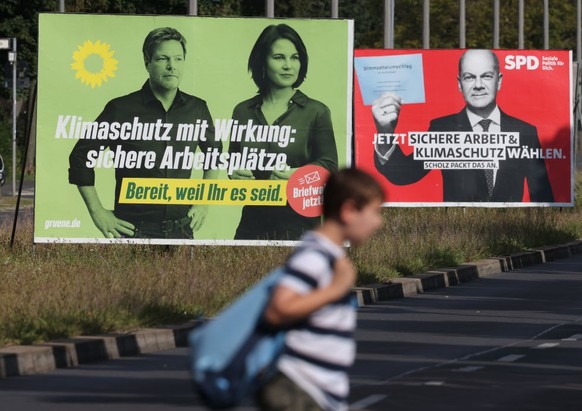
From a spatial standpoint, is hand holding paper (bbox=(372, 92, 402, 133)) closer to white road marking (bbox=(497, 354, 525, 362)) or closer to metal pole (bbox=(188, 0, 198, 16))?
metal pole (bbox=(188, 0, 198, 16))

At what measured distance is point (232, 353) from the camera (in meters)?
5.49

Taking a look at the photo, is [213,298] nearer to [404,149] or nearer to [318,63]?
[318,63]

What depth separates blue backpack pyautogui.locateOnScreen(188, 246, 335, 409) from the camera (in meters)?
5.48

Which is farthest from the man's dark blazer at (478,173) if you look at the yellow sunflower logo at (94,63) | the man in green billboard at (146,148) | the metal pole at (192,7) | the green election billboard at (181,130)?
the yellow sunflower logo at (94,63)

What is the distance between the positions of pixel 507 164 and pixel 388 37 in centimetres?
722

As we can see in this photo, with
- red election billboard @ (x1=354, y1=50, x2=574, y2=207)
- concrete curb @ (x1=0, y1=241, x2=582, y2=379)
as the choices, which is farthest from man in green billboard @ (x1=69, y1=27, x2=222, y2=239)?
red election billboard @ (x1=354, y1=50, x2=574, y2=207)

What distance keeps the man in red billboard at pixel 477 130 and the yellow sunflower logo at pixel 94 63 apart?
9.90m

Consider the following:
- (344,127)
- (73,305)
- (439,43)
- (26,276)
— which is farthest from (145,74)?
(439,43)

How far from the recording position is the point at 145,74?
21.5 meters

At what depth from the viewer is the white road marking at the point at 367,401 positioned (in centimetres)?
1101

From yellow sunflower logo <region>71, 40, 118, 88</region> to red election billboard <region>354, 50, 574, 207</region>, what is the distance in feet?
31.6

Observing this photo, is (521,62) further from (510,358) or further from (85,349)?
(85,349)

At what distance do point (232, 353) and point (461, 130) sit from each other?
83.2 ft

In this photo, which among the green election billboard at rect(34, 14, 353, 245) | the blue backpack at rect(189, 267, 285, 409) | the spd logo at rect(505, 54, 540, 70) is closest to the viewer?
the blue backpack at rect(189, 267, 285, 409)
